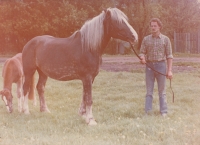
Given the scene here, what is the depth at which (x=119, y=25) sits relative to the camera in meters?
6.24

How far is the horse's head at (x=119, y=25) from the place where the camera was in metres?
6.23

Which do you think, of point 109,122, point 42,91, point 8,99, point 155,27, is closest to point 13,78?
point 8,99

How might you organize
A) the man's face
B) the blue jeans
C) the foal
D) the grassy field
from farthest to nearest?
the foal → the blue jeans → the man's face → the grassy field

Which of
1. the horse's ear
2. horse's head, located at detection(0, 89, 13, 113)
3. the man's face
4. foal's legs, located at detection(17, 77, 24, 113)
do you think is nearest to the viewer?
the horse's ear

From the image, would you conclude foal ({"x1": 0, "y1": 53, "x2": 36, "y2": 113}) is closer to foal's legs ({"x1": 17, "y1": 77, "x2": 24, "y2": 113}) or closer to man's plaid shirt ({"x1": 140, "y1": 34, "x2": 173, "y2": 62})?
foal's legs ({"x1": 17, "y1": 77, "x2": 24, "y2": 113})

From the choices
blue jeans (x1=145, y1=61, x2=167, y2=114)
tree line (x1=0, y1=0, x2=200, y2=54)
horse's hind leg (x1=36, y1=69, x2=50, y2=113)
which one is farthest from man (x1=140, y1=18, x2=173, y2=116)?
tree line (x1=0, y1=0, x2=200, y2=54)

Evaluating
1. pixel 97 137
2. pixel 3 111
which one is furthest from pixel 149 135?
pixel 3 111

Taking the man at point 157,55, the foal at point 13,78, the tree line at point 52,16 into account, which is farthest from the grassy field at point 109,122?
the tree line at point 52,16

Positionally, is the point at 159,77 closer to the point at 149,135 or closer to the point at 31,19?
the point at 149,135

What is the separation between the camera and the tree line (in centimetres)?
2688

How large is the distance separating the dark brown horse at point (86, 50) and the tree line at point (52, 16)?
1997 centimetres

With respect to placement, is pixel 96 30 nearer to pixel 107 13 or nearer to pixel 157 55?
pixel 107 13

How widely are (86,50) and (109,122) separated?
159 cm

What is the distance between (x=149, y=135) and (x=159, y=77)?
2.00m
